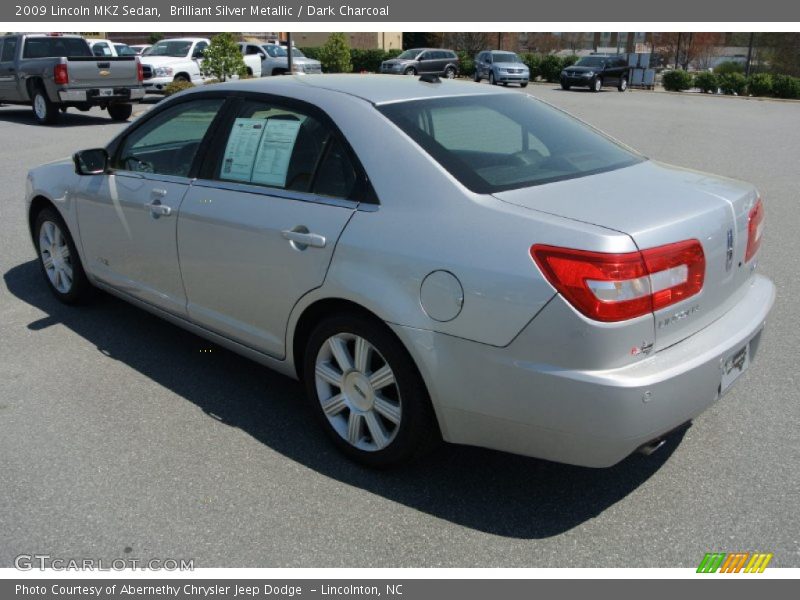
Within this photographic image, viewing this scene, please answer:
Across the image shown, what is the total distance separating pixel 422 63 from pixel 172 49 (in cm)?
1683

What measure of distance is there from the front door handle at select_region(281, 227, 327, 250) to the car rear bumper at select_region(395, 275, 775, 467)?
60cm

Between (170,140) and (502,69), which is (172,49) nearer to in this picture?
(502,69)

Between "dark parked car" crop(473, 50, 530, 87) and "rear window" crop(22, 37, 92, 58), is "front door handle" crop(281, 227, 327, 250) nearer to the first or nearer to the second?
"rear window" crop(22, 37, 92, 58)

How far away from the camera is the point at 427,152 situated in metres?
3.32

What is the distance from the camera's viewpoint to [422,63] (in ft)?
125

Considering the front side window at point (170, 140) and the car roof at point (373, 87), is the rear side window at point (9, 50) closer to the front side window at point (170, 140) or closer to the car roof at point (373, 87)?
the front side window at point (170, 140)

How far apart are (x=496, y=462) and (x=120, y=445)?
184cm

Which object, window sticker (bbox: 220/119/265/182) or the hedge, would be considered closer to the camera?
window sticker (bbox: 220/119/265/182)

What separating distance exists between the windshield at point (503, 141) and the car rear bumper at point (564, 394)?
0.73 m

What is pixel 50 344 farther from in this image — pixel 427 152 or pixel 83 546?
pixel 427 152

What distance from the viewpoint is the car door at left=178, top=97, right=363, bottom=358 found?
3.48m

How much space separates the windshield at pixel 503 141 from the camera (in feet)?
11.0

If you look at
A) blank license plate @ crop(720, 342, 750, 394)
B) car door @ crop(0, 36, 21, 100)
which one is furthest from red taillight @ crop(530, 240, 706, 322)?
car door @ crop(0, 36, 21, 100)

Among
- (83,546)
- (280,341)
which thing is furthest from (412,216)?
(83,546)
